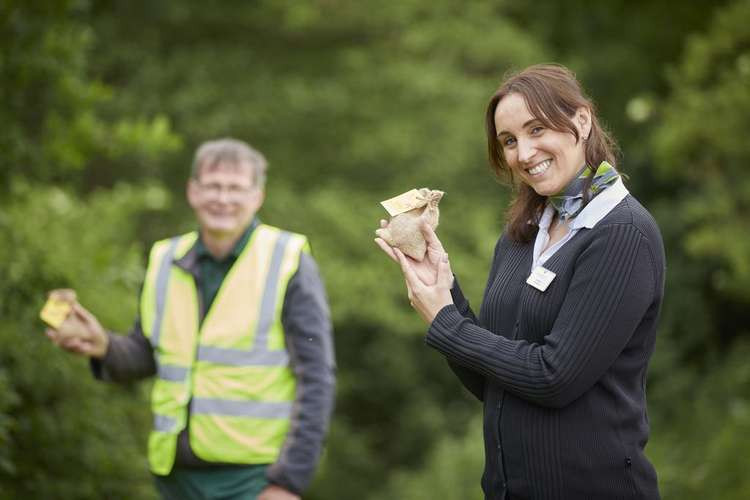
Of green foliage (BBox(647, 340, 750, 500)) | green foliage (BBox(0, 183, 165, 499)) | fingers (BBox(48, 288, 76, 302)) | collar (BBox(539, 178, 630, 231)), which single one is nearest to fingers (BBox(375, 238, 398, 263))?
collar (BBox(539, 178, 630, 231))

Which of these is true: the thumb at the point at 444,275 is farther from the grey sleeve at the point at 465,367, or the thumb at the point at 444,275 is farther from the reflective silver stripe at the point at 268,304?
the reflective silver stripe at the point at 268,304

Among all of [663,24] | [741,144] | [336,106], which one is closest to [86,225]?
[741,144]

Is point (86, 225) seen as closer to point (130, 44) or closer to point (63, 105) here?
point (63, 105)

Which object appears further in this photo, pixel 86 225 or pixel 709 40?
pixel 709 40

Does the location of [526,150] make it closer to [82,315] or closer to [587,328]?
[587,328]

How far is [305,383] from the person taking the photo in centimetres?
412

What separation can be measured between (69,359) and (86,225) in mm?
1657

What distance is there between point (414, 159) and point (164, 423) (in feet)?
31.1

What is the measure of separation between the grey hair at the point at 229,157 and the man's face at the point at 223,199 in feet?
0.07

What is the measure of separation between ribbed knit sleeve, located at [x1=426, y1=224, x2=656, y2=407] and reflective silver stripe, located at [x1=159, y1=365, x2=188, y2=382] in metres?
1.78

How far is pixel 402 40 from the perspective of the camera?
1353 cm

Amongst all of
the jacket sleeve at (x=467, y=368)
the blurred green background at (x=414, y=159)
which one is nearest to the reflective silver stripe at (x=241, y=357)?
the jacket sleeve at (x=467, y=368)

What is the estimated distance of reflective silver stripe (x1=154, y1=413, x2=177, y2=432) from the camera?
4.14 m

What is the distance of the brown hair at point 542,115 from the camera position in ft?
9.05
